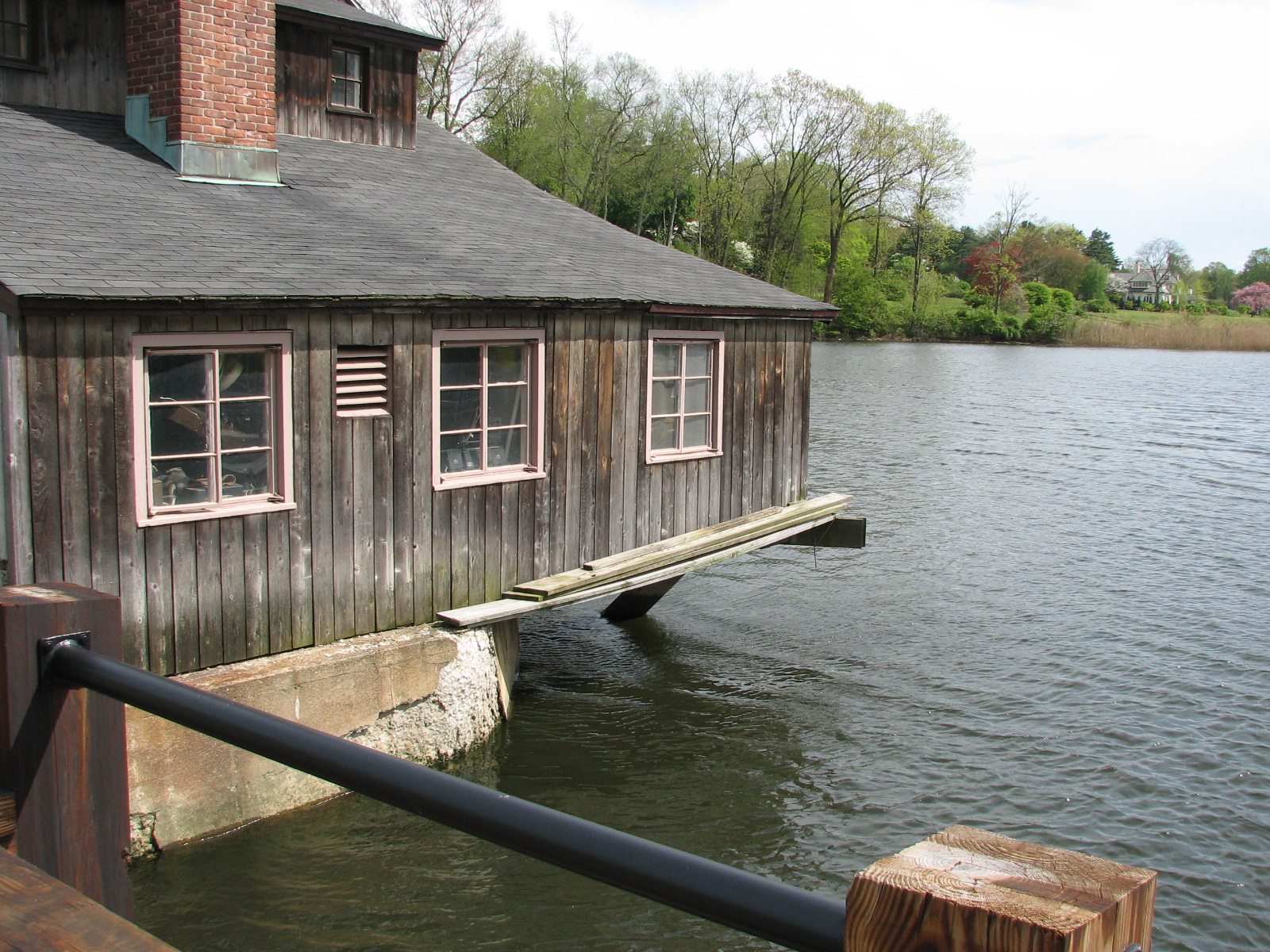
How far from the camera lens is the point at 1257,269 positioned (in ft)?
411

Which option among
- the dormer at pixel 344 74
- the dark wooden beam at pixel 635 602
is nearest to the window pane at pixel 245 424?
the dormer at pixel 344 74

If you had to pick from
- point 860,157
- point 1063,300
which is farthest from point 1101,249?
point 860,157

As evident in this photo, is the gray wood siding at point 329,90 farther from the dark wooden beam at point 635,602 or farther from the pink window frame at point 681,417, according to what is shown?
the dark wooden beam at point 635,602

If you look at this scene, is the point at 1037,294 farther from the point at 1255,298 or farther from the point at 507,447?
the point at 507,447

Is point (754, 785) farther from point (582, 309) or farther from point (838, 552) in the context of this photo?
point (838, 552)

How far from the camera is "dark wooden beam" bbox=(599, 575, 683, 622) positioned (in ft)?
49.2

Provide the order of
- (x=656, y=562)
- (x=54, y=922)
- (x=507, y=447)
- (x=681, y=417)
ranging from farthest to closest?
(x=681, y=417) < (x=656, y=562) < (x=507, y=447) < (x=54, y=922)

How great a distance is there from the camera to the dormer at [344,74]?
46.2 ft

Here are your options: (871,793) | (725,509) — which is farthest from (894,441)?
(871,793)

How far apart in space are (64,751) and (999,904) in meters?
1.86

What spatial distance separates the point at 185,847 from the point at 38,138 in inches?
273

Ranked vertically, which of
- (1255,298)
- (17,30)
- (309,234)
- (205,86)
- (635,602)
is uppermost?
(1255,298)

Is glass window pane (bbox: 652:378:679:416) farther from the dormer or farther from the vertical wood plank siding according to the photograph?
the dormer

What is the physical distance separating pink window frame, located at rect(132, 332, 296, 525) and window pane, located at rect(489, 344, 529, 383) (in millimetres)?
2115
